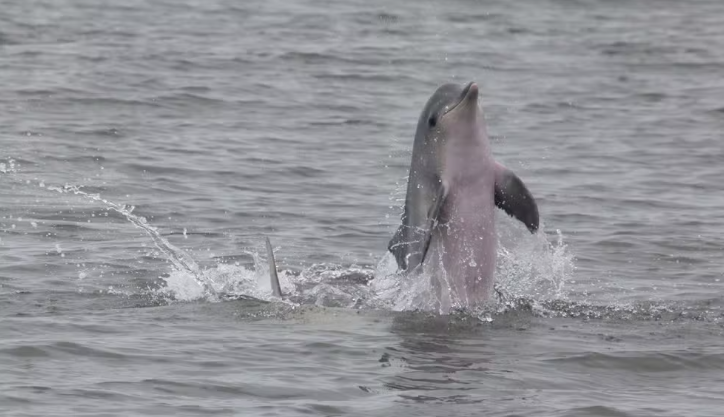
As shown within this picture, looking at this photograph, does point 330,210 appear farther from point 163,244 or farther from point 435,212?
point 435,212

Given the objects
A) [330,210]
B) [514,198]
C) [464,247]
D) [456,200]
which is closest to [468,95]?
[456,200]

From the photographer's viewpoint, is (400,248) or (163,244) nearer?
(400,248)

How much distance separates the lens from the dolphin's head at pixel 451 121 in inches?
396

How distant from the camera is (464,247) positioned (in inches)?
402

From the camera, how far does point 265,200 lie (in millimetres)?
14742

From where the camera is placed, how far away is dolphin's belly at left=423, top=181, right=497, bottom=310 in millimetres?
10164

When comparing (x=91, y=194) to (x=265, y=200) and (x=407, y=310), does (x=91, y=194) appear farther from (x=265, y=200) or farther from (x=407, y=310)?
(x=407, y=310)

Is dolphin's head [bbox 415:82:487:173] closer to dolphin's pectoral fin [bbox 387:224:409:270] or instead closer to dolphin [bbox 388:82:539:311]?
dolphin [bbox 388:82:539:311]

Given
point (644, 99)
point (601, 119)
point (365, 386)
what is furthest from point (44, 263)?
point (644, 99)

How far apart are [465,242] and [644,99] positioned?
38.0ft

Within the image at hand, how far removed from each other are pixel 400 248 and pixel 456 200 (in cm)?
56

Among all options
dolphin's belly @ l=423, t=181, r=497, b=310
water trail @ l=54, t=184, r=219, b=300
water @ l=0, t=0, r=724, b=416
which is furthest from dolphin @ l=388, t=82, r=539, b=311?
water trail @ l=54, t=184, r=219, b=300

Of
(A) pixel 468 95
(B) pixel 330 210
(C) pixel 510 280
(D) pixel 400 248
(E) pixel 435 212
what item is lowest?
(B) pixel 330 210

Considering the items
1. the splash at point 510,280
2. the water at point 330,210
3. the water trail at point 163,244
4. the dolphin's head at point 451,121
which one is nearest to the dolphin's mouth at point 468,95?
the dolphin's head at point 451,121
